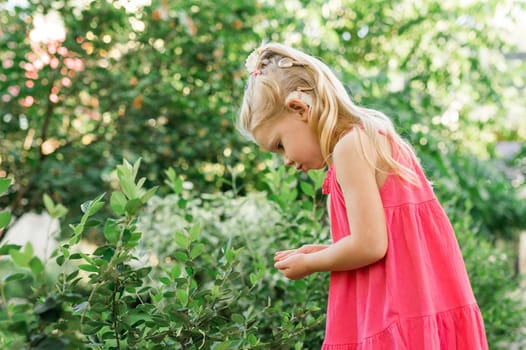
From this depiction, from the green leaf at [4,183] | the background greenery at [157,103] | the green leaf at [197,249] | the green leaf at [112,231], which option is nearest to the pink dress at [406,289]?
the green leaf at [197,249]

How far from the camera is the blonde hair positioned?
5.89ft

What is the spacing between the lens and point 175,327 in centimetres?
152

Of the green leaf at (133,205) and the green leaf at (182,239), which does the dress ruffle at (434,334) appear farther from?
the green leaf at (133,205)

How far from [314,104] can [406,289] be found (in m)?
0.50

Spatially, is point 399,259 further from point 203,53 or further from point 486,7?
point 486,7

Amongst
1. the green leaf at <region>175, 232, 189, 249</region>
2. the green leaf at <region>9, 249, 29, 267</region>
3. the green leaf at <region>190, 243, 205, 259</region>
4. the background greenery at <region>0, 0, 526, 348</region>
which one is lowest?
the green leaf at <region>9, 249, 29, 267</region>

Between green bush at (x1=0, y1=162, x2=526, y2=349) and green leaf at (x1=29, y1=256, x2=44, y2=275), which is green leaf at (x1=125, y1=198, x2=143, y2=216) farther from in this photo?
green leaf at (x1=29, y1=256, x2=44, y2=275)

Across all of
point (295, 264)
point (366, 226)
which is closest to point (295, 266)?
point (295, 264)

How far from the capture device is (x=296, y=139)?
6.00 ft

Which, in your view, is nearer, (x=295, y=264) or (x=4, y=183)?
(x=4, y=183)

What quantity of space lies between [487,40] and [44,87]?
3364 mm

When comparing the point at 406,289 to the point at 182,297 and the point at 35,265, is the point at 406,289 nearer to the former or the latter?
the point at 182,297

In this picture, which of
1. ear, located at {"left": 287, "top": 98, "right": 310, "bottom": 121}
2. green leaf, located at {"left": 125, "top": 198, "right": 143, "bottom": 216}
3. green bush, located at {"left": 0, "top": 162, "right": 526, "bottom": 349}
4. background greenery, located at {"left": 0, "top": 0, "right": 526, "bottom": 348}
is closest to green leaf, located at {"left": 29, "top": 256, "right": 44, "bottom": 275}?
green bush, located at {"left": 0, "top": 162, "right": 526, "bottom": 349}

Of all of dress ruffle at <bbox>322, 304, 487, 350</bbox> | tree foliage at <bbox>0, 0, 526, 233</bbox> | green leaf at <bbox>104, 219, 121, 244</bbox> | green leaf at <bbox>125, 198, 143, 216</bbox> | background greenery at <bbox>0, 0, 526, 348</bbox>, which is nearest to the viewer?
green leaf at <bbox>125, 198, 143, 216</bbox>
